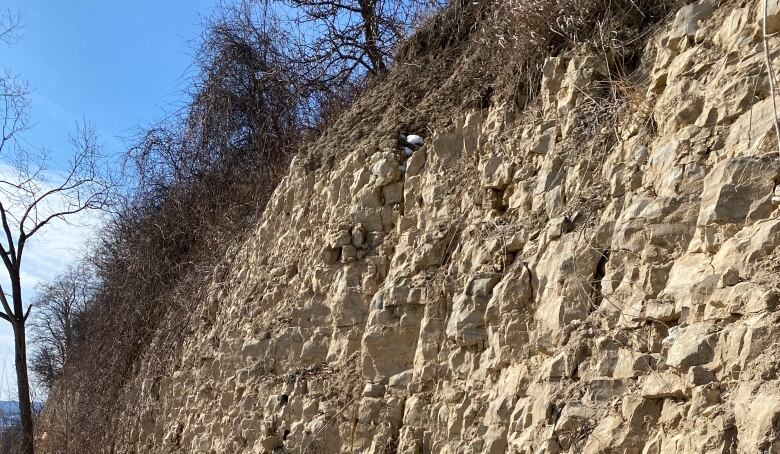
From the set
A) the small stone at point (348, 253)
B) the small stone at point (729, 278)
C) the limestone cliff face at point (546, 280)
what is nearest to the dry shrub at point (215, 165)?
the limestone cliff face at point (546, 280)

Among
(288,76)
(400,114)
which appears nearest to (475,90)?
(400,114)

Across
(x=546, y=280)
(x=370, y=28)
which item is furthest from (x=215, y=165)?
(x=546, y=280)

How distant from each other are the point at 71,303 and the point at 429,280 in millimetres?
17598

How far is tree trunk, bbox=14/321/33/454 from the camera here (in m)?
11.7

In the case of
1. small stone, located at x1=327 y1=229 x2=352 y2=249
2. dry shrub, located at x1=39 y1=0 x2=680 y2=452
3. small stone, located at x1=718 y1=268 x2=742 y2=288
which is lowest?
small stone, located at x1=718 y1=268 x2=742 y2=288

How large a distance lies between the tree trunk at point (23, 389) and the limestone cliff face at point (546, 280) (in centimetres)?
435

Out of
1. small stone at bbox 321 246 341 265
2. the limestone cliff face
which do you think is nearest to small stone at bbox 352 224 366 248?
the limestone cliff face

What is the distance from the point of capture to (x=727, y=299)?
A: 402cm

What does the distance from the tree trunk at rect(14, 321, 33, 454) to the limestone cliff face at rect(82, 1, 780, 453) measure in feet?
14.3

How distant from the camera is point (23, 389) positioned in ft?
38.5

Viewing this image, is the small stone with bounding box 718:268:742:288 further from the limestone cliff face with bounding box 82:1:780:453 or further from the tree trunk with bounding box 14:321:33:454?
the tree trunk with bounding box 14:321:33:454

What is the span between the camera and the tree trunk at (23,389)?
38.5 feet

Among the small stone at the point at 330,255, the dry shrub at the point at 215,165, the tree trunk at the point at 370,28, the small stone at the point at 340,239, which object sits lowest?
the small stone at the point at 330,255

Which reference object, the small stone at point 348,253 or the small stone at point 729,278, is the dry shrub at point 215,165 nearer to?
the small stone at point 348,253
